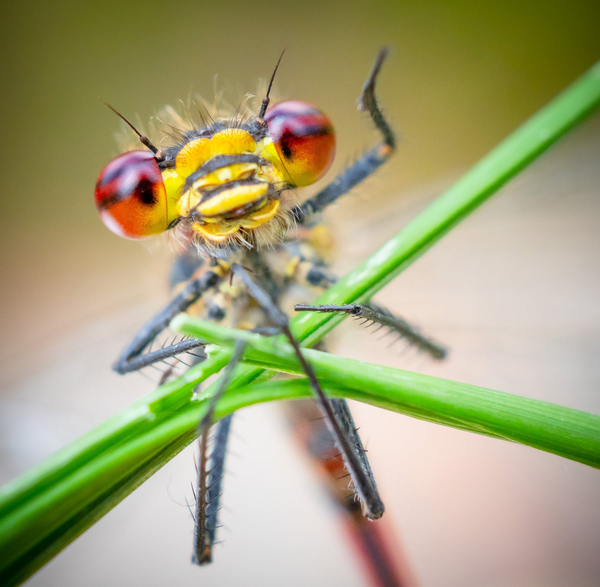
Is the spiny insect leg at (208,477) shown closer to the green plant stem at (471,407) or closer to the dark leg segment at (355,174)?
the green plant stem at (471,407)

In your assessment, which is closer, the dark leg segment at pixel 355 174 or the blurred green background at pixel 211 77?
the dark leg segment at pixel 355 174

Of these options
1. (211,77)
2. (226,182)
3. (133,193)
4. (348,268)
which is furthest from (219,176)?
(211,77)

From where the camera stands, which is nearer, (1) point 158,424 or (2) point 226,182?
(1) point 158,424

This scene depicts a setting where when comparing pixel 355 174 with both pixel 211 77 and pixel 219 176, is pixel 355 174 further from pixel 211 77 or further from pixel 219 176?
pixel 211 77

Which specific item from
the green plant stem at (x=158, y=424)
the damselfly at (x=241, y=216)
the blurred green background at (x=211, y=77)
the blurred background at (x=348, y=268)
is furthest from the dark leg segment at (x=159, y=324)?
the blurred green background at (x=211, y=77)

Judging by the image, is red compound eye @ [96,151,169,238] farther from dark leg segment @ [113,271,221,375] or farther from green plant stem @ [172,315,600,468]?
green plant stem @ [172,315,600,468]

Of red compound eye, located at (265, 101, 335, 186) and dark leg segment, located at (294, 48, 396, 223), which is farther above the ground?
dark leg segment, located at (294, 48, 396, 223)

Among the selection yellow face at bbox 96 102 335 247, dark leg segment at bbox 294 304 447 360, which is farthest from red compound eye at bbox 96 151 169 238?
dark leg segment at bbox 294 304 447 360
